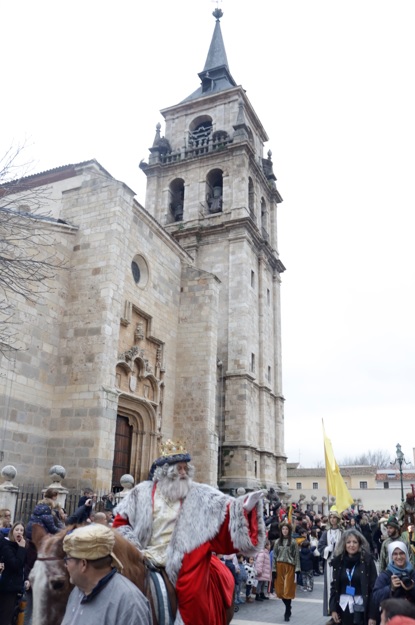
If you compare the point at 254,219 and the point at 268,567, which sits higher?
the point at 254,219

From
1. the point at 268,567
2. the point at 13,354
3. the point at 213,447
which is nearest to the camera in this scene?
the point at 268,567

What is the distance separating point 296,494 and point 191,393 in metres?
42.6

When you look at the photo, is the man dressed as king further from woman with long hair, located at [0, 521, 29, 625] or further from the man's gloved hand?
woman with long hair, located at [0, 521, 29, 625]

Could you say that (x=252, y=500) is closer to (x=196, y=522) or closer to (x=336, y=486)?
(x=196, y=522)

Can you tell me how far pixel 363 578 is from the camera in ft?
17.7

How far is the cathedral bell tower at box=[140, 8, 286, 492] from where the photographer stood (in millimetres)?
23703

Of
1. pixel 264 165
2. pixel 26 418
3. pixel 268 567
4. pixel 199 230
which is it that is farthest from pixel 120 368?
pixel 264 165

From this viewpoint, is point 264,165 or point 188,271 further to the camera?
point 264,165

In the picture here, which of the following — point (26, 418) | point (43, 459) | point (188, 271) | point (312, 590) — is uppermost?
point (188, 271)

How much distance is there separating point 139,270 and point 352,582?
14.5 m

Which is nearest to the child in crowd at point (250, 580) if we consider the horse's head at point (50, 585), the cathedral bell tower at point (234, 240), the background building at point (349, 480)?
the horse's head at point (50, 585)

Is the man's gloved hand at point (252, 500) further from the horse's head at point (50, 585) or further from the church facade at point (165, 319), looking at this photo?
the church facade at point (165, 319)

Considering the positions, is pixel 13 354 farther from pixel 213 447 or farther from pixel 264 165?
pixel 264 165

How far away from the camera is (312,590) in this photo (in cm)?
1183
